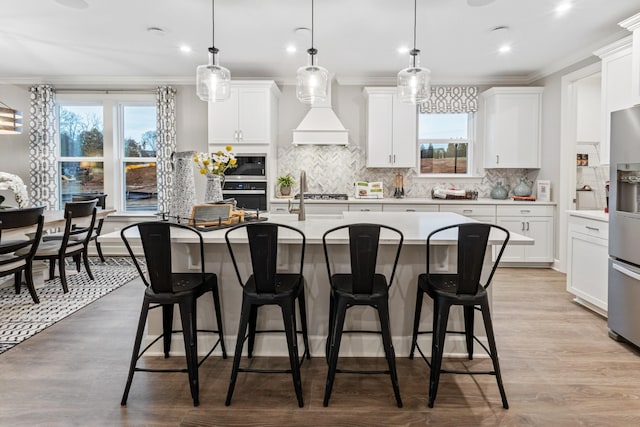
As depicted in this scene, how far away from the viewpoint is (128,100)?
19.5ft

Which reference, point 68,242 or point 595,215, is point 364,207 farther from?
point 68,242

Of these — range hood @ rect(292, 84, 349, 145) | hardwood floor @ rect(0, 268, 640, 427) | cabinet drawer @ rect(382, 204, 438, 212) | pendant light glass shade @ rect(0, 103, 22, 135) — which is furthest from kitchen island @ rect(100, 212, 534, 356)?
pendant light glass shade @ rect(0, 103, 22, 135)

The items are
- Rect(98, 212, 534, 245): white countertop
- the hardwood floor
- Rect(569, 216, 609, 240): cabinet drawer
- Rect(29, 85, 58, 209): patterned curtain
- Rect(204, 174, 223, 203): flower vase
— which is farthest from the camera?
Rect(29, 85, 58, 209): patterned curtain

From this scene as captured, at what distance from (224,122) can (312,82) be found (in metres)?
2.87

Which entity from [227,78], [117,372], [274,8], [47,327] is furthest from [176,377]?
[274,8]

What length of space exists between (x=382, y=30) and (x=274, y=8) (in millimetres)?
1123

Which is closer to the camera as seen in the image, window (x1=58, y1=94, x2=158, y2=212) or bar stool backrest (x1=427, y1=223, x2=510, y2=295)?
bar stool backrest (x1=427, y1=223, x2=510, y2=295)

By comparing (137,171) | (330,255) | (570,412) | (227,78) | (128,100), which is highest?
(128,100)

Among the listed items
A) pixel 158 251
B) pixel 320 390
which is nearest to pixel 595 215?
pixel 320 390

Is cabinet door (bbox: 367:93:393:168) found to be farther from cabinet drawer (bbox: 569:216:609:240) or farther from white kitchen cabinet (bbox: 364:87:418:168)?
cabinet drawer (bbox: 569:216:609:240)

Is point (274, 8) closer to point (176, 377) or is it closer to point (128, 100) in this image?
point (176, 377)

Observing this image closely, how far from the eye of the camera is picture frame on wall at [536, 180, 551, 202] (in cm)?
532

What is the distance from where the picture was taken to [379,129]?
5578 millimetres

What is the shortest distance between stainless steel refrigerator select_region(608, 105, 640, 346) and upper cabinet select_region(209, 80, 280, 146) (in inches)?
147
